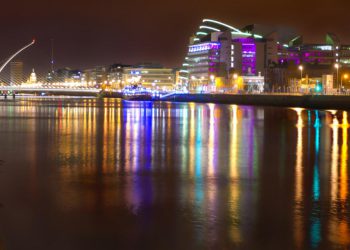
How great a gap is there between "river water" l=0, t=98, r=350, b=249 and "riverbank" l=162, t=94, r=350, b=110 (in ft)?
108

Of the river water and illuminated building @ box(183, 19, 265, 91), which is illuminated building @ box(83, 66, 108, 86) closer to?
illuminated building @ box(183, 19, 265, 91)

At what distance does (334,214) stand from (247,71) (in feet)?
324

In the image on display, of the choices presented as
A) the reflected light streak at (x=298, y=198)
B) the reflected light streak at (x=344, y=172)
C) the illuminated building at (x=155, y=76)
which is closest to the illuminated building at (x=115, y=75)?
the illuminated building at (x=155, y=76)

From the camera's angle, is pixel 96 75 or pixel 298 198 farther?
pixel 96 75

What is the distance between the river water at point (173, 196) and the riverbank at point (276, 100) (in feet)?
108

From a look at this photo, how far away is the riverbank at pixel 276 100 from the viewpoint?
5106cm

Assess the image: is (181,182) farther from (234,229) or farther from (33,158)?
(33,158)

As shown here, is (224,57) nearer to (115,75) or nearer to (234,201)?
(115,75)

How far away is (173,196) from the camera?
33.1 ft

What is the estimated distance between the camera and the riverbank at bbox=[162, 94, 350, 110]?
2010 inches

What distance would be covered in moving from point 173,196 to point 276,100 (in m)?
54.8

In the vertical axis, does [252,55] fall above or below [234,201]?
above

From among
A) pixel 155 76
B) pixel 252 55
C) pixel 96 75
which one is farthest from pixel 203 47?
pixel 96 75

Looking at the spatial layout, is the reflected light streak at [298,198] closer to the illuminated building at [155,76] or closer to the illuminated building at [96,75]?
the illuminated building at [155,76]
